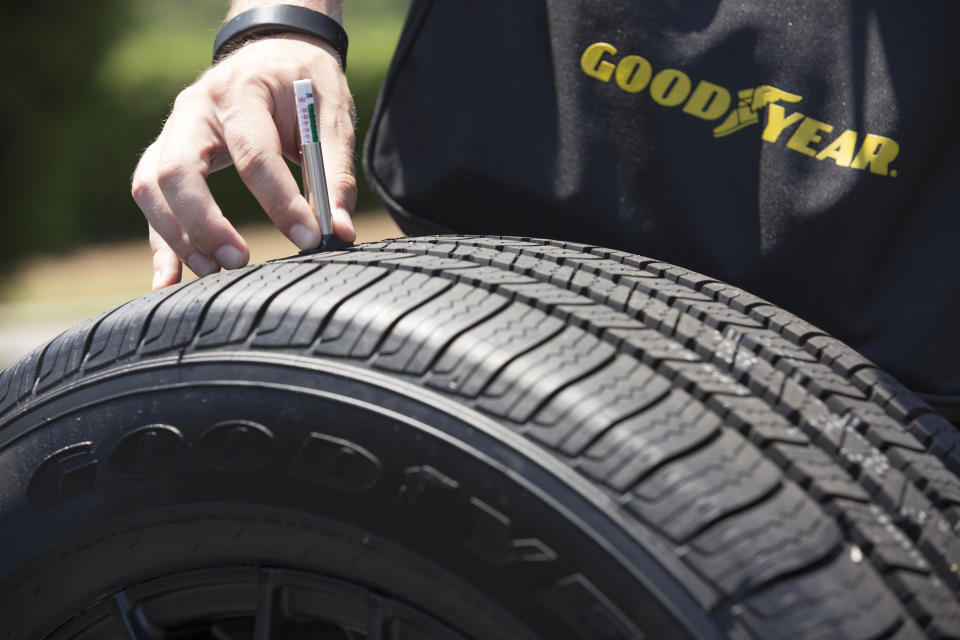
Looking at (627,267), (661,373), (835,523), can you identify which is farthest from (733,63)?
(835,523)

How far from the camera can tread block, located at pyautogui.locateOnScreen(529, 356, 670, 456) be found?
2.46 feet

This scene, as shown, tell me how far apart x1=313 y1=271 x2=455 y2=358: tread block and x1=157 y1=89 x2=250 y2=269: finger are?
0.33 m

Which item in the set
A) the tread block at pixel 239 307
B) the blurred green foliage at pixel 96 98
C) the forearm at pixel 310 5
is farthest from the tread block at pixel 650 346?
the blurred green foliage at pixel 96 98

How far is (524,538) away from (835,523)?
0.24 meters

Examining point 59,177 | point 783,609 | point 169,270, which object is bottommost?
point 783,609

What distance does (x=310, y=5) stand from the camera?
1.54m

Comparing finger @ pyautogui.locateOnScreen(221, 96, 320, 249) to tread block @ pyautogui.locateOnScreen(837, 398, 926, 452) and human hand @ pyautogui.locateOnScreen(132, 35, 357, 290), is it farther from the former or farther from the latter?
tread block @ pyautogui.locateOnScreen(837, 398, 926, 452)

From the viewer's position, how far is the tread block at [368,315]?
2.75 feet

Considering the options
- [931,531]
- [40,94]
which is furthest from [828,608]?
[40,94]

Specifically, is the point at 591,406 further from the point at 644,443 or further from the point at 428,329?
the point at 428,329

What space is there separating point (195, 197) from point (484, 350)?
0.53 m

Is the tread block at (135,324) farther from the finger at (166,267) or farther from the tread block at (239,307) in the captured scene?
the finger at (166,267)

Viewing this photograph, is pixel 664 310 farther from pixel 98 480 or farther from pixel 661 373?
pixel 98 480

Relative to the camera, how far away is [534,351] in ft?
2.66
